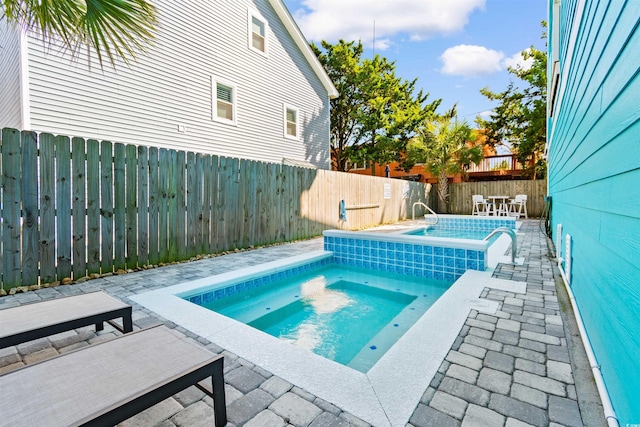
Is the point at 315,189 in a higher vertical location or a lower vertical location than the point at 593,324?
higher

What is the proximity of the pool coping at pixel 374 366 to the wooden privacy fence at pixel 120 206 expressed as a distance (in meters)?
1.47

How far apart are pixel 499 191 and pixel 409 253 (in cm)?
1229

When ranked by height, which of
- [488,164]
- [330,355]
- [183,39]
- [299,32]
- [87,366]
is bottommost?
[330,355]

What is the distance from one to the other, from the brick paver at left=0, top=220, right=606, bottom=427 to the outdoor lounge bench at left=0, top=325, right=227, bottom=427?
0.82ft

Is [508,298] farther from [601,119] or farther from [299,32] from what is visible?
[299,32]

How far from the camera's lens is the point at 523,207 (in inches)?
552

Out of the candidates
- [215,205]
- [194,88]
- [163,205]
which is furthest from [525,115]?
[163,205]

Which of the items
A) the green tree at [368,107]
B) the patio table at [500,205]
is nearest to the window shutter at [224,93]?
the green tree at [368,107]

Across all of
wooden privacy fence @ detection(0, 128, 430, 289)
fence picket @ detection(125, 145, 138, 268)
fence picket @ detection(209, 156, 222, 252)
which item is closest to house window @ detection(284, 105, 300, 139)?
wooden privacy fence @ detection(0, 128, 430, 289)

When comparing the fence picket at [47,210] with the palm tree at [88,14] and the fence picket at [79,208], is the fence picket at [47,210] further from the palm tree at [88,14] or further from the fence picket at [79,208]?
the palm tree at [88,14]

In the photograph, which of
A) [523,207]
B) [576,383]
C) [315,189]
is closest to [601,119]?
[576,383]

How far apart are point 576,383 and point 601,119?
140 centimetres

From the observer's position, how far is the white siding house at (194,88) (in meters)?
5.91

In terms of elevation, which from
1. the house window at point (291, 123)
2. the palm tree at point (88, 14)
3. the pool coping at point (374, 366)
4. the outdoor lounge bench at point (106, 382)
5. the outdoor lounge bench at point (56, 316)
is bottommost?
the pool coping at point (374, 366)
